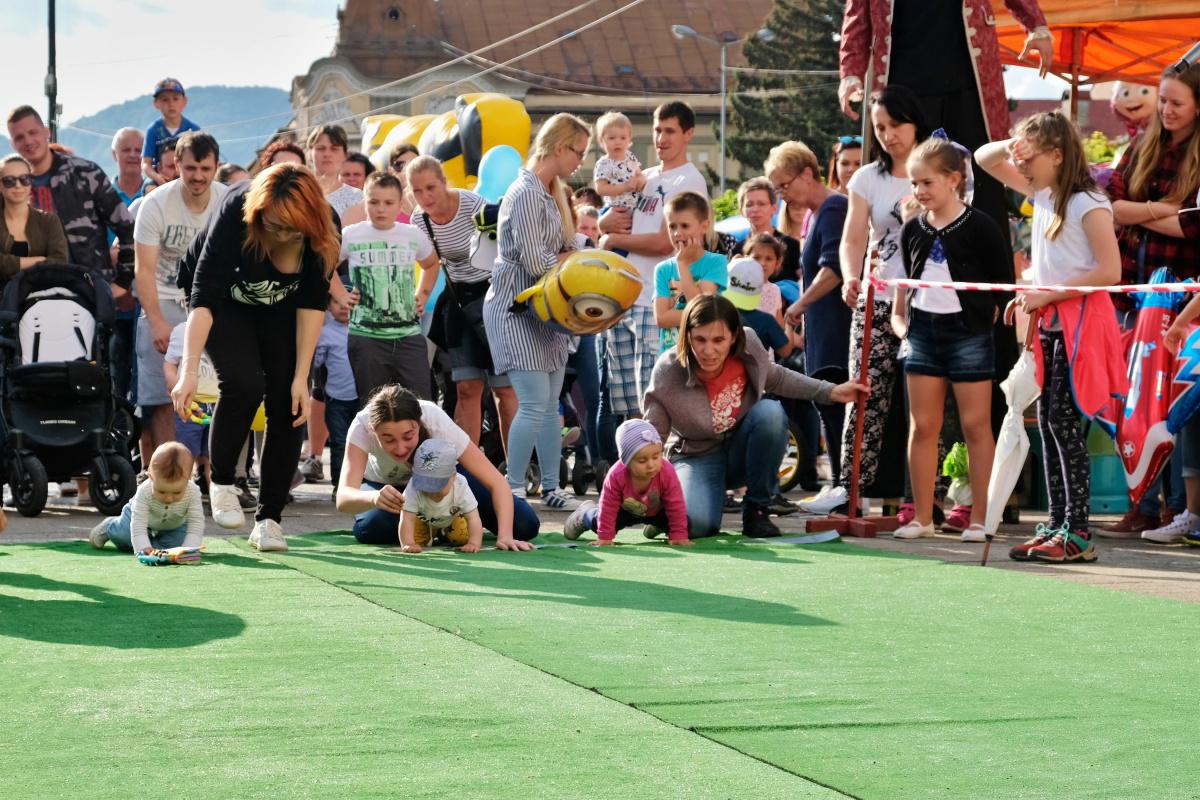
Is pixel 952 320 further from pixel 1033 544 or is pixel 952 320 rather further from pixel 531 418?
pixel 531 418

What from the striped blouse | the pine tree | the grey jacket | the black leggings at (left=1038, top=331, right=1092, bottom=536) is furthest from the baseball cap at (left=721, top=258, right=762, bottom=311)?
the pine tree

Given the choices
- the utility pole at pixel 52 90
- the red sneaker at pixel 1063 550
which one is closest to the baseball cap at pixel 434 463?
the red sneaker at pixel 1063 550

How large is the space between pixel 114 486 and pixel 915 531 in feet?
13.8

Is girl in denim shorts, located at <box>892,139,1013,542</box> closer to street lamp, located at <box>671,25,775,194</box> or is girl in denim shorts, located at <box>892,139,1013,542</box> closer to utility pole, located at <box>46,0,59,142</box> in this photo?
utility pole, located at <box>46,0,59,142</box>

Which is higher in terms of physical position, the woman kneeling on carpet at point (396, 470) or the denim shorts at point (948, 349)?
the denim shorts at point (948, 349)

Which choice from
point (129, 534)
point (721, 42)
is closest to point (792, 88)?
point (721, 42)

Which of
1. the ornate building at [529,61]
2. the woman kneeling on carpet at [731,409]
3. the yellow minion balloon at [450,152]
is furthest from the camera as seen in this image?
the ornate building at [529,61]

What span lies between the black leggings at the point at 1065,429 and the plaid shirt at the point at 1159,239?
3.93ft

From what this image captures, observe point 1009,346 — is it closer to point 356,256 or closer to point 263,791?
point 356,256

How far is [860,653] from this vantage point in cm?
517

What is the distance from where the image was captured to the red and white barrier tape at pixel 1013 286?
7.20 m

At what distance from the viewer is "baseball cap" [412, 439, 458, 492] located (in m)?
7.57

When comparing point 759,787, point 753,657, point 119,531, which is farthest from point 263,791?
point 119,531

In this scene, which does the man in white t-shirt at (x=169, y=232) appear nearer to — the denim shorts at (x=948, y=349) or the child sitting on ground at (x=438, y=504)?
the child sitting on ground at (x=438, y=504)
